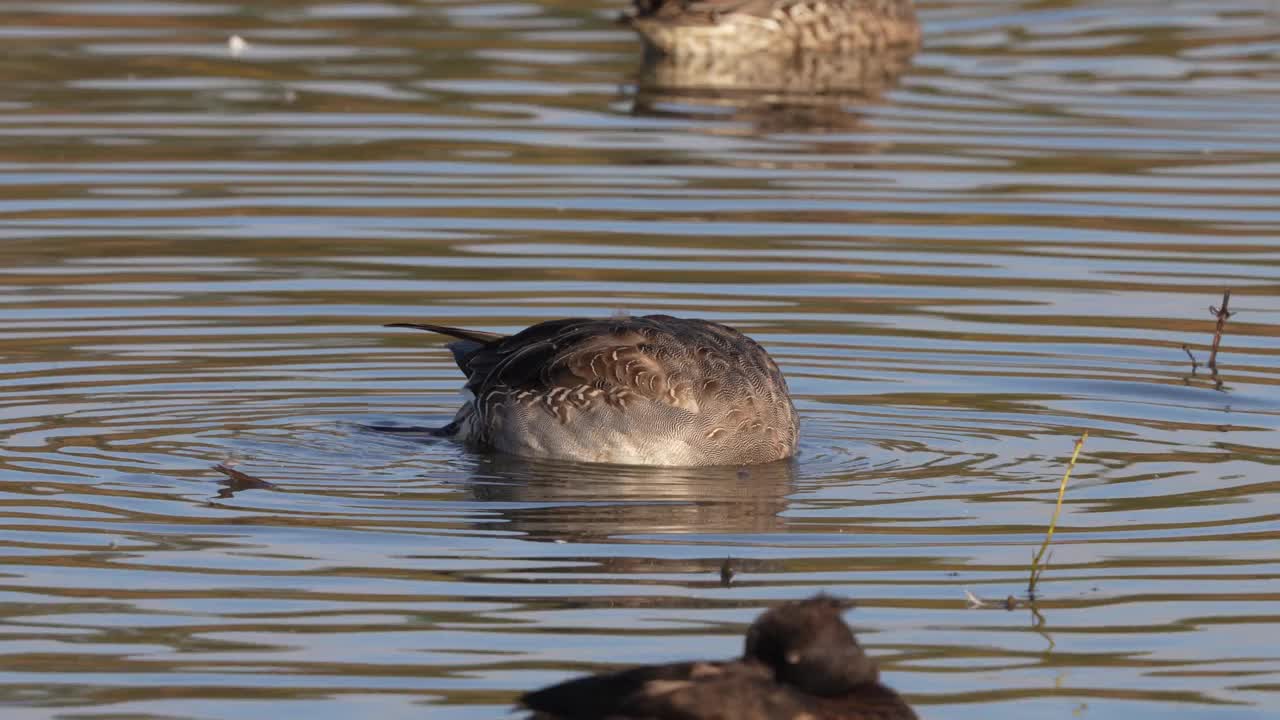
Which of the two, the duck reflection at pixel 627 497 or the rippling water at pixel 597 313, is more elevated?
the rippling water at pixel 597 313

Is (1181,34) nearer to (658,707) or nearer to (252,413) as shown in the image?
(252,413)

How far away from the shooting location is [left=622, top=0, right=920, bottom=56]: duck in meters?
22.8

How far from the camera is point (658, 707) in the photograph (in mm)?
6227

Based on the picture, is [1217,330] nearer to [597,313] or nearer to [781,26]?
[597,313]

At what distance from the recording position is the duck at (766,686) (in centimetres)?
627

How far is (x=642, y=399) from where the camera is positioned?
35.9ft

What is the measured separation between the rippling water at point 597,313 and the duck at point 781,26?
0.56 m

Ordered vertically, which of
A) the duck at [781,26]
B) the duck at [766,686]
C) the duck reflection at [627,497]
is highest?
the duck at [781,26]

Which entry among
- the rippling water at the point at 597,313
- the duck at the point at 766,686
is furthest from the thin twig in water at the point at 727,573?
the duck at the point at 766,686

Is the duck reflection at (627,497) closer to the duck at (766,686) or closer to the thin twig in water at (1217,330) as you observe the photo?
the thin twig in water at (1217,330)

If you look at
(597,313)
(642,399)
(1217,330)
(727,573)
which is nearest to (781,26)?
(597,313)

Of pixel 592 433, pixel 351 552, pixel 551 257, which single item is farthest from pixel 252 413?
pixel 551 257

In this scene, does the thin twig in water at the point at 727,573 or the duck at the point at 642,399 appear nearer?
the thin twig in water at the point at 727,573

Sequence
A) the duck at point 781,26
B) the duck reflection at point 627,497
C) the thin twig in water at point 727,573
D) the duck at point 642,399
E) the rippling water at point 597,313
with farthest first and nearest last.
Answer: the duck at point 781,26
the duck at point 642,399
the duck reflection at point 627,497
the thin twig in water at point 727,573
the rippling water at point 597,313
